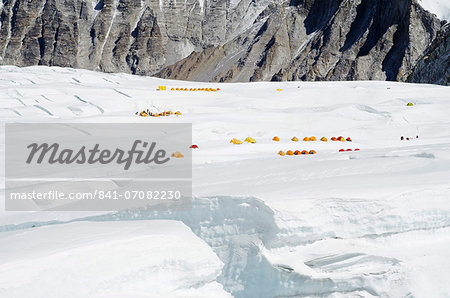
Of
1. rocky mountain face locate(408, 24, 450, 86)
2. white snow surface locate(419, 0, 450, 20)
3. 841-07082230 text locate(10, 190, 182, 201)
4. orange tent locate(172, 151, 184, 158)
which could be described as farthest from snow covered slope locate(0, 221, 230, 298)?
white snow surface locate(419, 0, 450, 20)

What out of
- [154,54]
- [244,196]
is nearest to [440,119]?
[244,196]

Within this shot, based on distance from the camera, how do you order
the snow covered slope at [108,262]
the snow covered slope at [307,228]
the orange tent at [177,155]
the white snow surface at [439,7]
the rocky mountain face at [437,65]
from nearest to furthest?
1. the snow covered slope at [108,262]
2. the snow covered slope at [307,228]
3. the orange tent at [177,155]
4. the rocky mountain face at [437,65]
5. the white snow surface at [439,7]

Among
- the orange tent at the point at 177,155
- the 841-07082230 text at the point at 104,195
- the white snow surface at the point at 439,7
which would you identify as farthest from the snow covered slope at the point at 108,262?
the white snow surface at the point at 439,7

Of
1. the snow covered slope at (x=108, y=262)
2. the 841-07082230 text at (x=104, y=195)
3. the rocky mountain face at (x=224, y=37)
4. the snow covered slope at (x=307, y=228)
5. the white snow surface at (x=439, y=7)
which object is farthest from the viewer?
the rocky mountain face at (x=224, y=37)

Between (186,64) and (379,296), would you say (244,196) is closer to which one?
(379,296)

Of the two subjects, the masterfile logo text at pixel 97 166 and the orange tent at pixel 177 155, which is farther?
the orange tent at pixel 177 155

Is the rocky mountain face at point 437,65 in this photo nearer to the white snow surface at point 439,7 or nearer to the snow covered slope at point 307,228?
the white snow surface at point 439,7

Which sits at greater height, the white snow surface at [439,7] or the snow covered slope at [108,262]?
the white snow surface at [439,7]
